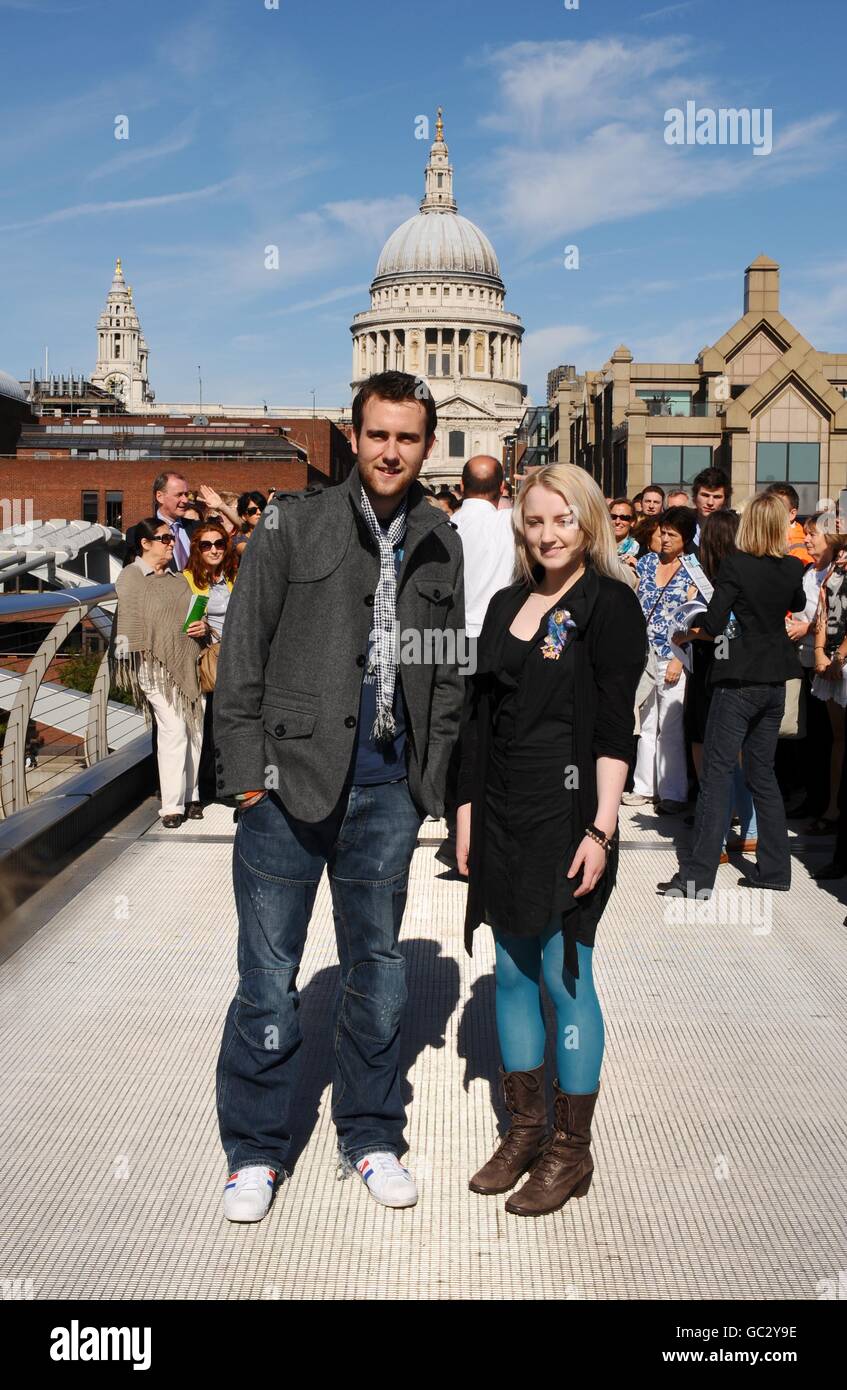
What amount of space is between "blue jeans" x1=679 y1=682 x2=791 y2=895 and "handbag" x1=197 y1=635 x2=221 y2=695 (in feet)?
10.4

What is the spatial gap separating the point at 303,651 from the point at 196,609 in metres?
5.07

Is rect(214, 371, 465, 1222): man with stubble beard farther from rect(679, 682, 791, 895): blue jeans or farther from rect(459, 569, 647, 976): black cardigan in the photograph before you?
rect(679, 682, 791, 895): blue jeans

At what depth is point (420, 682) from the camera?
13.2 feet

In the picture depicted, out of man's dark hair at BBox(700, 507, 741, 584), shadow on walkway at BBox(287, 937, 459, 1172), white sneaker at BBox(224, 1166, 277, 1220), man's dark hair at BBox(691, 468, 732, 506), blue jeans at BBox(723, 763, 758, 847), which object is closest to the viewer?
white sneaker at BBox(224, 1166, 277, 1220)

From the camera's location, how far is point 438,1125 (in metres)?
4.52

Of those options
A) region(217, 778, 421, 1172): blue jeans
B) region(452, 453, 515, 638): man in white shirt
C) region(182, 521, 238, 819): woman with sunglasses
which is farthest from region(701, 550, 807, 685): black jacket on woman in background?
region(217, 778, 421, 1172): blue jeans

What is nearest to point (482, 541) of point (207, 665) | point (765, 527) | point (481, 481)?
point (481, 481)

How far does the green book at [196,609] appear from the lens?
8812 mm

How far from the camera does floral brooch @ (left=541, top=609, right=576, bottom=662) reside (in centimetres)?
394

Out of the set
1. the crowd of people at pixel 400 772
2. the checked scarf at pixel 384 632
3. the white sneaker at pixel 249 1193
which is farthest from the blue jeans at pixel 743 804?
the white sneaker at pixel 249 1193

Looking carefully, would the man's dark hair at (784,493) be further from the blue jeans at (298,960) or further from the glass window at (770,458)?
the glass window at (770,458)

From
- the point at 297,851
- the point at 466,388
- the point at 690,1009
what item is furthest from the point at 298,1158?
the point at 466,388

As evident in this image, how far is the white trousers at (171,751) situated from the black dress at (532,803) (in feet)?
16.5
